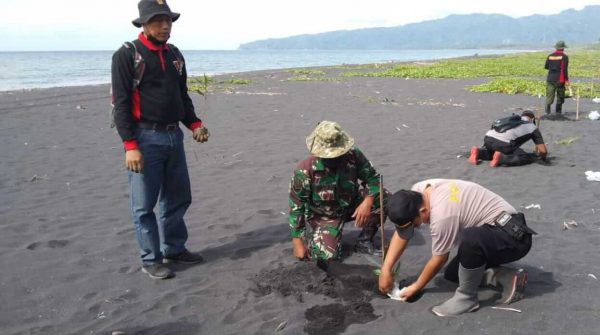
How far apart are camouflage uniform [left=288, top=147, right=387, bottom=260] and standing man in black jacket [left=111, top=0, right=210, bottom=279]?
3.20 ft

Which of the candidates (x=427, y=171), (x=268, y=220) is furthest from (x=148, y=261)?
(x=427, y=171)

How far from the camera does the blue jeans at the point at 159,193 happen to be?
3.80 metres

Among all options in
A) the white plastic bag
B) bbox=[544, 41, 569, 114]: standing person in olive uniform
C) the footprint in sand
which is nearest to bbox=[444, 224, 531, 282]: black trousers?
the footprint in sand

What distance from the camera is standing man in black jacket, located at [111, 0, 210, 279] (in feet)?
11.8

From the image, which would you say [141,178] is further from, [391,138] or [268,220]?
[391,138]

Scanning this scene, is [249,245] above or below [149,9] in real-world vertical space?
below

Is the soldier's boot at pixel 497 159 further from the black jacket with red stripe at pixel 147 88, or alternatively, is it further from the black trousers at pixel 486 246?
the black jacket with red stripe at pixel 147 88

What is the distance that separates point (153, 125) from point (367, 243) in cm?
227

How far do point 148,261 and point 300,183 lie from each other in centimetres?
148

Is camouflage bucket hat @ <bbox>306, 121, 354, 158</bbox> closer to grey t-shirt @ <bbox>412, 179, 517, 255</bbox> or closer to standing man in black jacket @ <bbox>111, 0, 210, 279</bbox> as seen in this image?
grey t-shirt @ <bbox>412, 179, 517, 255</bbox>

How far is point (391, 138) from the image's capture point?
32.0ft

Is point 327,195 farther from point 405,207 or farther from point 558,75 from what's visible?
point 558,75

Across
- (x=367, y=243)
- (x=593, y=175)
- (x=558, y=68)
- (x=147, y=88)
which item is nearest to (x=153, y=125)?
(x=147, y=88)

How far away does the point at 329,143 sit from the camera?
3.91 m
